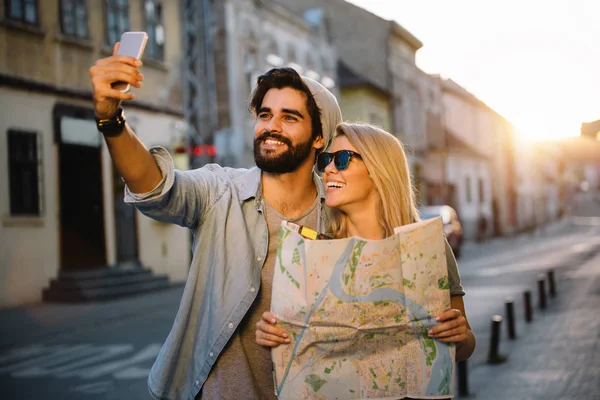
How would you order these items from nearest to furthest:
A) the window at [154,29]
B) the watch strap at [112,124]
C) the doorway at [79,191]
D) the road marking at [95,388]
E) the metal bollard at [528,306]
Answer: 1. the watch strap at [112,124]
2. the road marking at [95,388]
3. the metal bollard at [528,306]
4. the doorway at [79,191]
5. the window at [154,29]

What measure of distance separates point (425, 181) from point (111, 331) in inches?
1383

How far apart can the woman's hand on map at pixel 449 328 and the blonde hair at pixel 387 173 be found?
42 cm

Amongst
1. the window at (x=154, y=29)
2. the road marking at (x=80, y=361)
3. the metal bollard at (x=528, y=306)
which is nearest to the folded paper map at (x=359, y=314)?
the road marking at (x=80, y=361)

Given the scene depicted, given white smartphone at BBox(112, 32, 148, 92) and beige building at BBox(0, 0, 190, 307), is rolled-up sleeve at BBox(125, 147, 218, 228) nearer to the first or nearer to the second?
white smartphone at BBox(112, 32, 148, 92)

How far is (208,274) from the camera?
3088mm

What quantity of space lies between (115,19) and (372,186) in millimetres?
16762

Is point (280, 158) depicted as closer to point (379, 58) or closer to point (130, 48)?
point (130, 48)

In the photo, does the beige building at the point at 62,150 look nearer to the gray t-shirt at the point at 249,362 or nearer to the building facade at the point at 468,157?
the gray t-shirt at the point at 249,362

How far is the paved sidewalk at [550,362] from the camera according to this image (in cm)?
698

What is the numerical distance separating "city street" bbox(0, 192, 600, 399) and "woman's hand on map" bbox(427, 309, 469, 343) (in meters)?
4.43

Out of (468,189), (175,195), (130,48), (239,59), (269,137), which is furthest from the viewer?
(468,189)

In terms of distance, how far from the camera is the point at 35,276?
1550 cm

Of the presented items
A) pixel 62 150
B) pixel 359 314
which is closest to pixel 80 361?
pixel 359 314

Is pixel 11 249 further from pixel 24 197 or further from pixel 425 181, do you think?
pixel 425 181
